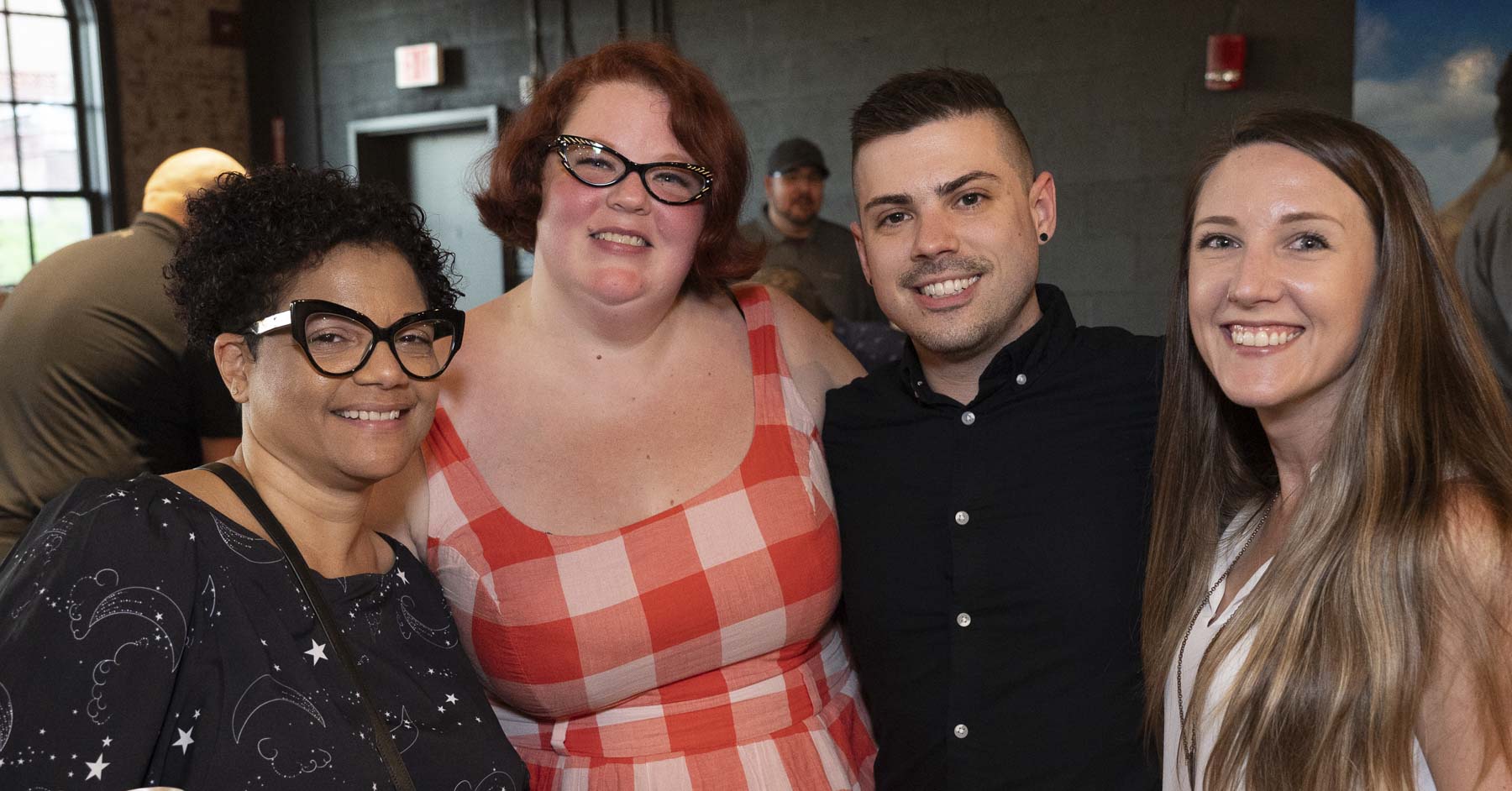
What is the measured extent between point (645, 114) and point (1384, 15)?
3.74m

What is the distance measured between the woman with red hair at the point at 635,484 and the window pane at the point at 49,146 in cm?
817

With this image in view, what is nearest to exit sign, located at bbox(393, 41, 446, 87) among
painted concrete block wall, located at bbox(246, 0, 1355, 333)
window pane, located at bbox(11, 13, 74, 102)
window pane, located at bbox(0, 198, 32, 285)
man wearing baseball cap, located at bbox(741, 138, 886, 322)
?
painted concrete block wall, located at bbox(246, 0, 1355, 333)

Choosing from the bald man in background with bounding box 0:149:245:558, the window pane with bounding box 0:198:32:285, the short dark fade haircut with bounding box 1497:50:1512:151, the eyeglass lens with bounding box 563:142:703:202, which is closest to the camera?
the eyeglass lens with bounding box 563:142:703:202

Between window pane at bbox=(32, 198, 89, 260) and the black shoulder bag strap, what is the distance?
8493 mm

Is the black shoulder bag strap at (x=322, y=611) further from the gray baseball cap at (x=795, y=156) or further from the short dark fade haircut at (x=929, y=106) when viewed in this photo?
the gray baseball cap at (x=795, y=156)

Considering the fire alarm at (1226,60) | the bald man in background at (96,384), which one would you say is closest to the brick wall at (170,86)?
the bald man in background at (96,384)

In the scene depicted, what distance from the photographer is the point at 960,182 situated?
190 cm

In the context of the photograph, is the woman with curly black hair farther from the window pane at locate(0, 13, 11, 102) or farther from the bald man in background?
the window pane at locate(0, 13, 11, 102)

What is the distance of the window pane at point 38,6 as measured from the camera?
8.69m

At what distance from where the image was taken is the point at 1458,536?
1.27 metres

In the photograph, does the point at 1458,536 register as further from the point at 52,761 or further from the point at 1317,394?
the point at 52,761

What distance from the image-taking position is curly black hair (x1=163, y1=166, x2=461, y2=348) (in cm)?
149

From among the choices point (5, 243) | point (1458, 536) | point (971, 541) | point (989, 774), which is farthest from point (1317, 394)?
point (5, 243)

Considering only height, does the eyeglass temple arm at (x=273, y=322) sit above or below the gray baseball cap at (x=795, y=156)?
below
